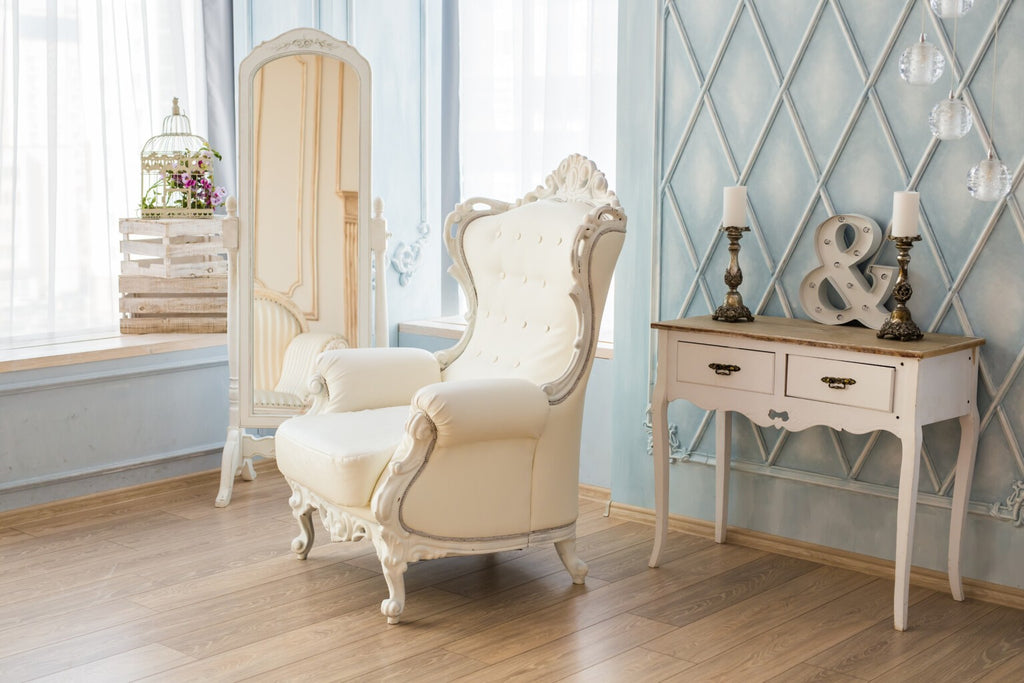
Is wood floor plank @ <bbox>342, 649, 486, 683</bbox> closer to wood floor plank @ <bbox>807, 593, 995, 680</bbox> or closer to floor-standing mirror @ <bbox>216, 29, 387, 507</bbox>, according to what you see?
wood floor plank @ <bbox>807, 593, 995, 680</bbox>

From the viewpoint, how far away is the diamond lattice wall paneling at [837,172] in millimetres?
2953

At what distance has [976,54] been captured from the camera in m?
2.93

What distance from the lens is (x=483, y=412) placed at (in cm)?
281

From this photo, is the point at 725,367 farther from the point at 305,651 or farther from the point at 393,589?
the point at 305,651

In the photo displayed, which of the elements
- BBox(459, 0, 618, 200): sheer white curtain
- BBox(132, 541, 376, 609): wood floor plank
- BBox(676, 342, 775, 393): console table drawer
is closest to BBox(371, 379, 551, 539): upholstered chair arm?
BBox(676, 342, 775, 393): console table drawer

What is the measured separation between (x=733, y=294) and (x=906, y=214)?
581 millimetres

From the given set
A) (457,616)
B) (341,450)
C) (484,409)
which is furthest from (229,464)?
(484,409)

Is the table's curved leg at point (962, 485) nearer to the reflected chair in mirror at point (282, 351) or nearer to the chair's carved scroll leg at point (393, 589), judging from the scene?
the chair's carved scroll leg at point (393, 589)

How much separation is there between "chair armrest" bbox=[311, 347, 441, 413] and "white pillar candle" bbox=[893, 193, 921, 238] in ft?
4.61

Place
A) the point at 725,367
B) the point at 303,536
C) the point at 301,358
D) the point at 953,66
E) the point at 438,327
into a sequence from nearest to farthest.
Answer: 1. the point at 953,66
2. the point at 725,367
3. the point at 303,536
4. the point at 301,358
5. the point at 438,327

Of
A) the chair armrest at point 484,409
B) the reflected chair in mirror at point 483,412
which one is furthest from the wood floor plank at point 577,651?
the chair armrest at point 484,409

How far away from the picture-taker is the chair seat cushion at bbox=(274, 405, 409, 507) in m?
2.83

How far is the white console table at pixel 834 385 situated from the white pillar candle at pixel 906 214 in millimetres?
285

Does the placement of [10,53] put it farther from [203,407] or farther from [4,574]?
[4,574]
